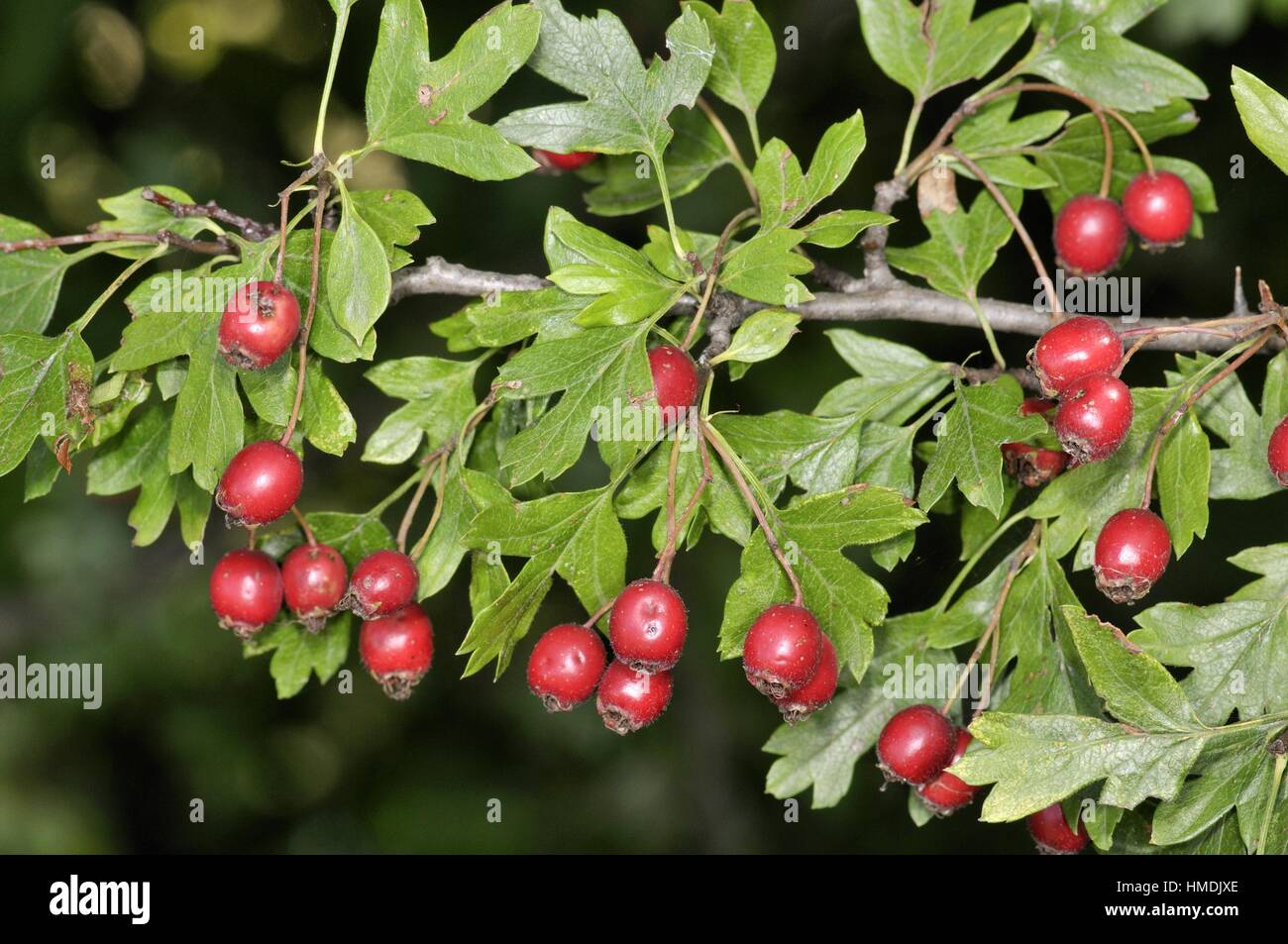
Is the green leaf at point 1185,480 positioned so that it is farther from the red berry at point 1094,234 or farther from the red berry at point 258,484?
the red berry at point 258,484

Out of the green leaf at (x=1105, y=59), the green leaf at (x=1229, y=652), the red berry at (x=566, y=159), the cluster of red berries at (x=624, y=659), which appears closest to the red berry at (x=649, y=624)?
the cluster of red berries at (x=624, y=659)

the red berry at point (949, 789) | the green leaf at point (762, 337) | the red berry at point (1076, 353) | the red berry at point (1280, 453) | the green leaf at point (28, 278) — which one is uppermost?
the green leaf at point (28, 278)

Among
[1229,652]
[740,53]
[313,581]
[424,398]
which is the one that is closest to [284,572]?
[313,581]

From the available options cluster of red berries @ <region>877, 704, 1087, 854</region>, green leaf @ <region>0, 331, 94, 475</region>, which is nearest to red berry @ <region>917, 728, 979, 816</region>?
cluster of red berries @ <region>877, 704, 1087, 854</region>

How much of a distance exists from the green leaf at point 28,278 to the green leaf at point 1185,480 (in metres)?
1.56

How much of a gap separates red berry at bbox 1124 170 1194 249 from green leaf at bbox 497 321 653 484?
3.19 feet

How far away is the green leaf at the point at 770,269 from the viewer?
1526mm

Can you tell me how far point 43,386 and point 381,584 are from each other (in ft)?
1.69

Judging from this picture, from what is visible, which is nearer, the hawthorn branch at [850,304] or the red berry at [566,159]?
the hawthorn branch at [850,304]

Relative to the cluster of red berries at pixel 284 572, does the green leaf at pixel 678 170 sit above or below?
above

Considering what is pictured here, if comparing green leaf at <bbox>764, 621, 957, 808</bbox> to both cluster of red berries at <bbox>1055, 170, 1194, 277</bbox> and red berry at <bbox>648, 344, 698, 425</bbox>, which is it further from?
cluster of red berries at <bbox>1055, 170, 1194, 277</bbox>
